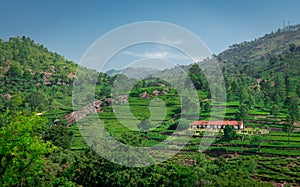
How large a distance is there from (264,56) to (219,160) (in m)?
84.5

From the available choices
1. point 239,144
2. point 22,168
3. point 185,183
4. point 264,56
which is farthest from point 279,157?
point 264,56

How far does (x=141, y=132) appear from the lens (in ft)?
116

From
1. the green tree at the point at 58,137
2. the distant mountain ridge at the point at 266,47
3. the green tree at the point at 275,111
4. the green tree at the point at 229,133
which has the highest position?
the distant mountain ridge at the point at 266,47

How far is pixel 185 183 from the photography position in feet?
60.7

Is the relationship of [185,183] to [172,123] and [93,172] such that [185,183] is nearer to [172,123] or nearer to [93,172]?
[93,172]

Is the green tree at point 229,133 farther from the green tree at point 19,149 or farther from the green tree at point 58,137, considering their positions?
the green tree at point 19,149

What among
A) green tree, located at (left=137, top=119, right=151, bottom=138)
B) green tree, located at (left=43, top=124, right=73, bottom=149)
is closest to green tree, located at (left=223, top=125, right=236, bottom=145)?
green tree, located at (left=137, top=119, right=151, bottom=138)

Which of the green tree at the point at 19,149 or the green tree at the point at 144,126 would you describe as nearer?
the green tree at the point at 19,149

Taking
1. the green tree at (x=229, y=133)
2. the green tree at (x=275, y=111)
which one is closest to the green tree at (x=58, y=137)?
the green tree at (x=229, y=133)

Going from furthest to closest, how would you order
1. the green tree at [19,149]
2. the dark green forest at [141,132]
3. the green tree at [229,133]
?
the green tree at [229,133]
the dark green forest at [141,132]
the green tree at [19,149]

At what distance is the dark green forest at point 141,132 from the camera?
14.1 m

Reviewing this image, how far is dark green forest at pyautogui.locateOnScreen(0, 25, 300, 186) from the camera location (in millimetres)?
14055

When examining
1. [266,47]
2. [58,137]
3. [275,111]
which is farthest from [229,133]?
[266,47]

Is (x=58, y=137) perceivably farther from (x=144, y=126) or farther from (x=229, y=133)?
(x=229, y=133)
